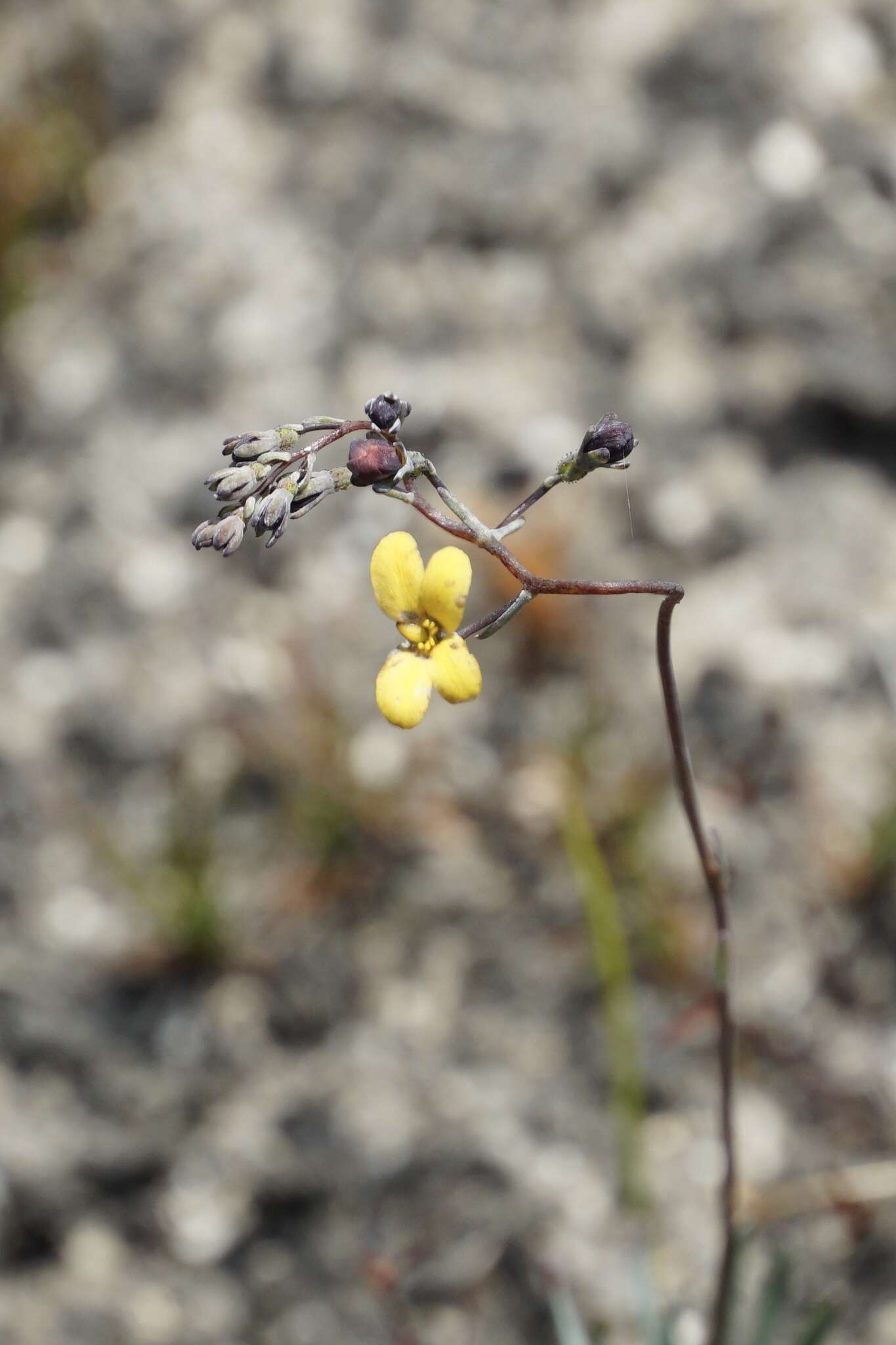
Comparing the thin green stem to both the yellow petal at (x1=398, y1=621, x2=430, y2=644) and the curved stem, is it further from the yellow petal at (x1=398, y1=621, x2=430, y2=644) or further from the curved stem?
the yellow petal at (x1=398, y1=621, x2=430, y2=644)

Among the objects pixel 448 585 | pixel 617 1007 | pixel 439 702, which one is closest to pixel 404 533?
pixel 448 585

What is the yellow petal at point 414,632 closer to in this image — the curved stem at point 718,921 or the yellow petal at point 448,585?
the yellow petal at point 448,585

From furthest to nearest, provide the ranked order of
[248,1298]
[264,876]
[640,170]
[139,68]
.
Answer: [139,68], [640,170], [264,876], [248,1298]

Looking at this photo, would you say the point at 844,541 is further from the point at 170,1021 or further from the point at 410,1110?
the point at 170,1021

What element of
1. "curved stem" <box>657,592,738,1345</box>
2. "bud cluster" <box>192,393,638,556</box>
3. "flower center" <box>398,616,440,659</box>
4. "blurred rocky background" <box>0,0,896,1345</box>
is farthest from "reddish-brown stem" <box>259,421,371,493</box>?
"blurred rocky background" <box>0,0,896,1345</box>

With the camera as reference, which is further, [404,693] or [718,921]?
[718,921]

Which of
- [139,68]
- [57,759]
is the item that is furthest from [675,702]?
[139,68]

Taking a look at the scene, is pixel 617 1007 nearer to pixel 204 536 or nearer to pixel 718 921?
pixel 718 921
